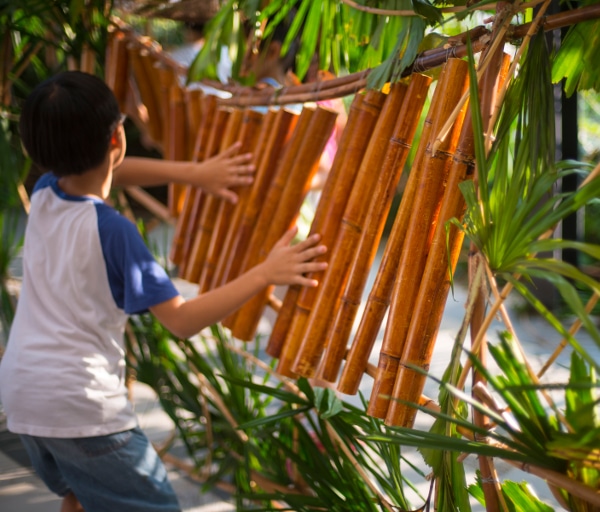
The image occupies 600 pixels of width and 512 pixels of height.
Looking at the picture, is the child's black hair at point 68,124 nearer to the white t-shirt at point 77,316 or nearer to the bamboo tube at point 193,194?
the white t-shirt at point 77,316

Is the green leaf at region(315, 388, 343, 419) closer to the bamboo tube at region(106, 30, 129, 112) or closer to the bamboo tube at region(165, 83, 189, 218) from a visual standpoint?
the bamboo tube at region(165, 83, 189, 218)

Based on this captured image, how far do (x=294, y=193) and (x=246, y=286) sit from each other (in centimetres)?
22

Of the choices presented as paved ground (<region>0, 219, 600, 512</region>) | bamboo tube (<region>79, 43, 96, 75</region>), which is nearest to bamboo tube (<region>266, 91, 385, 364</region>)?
paved ground (<region>0, 219, 600, 512</region>)

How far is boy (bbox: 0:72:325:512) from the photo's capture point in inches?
51.7

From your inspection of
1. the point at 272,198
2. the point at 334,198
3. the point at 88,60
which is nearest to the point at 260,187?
the point at 272,198

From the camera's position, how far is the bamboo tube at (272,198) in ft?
4.53

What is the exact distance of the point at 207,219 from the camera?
1.69 meters

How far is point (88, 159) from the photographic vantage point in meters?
1.37

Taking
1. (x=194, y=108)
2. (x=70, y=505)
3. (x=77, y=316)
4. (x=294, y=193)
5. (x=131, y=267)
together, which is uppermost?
(x=194, y=108)

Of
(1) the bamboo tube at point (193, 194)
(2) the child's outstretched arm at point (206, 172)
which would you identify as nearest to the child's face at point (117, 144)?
(2) the child's outstretched arm at point (206, 172)

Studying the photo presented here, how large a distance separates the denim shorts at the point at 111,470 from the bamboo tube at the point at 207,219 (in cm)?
44

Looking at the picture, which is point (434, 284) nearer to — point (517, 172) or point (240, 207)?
point (517, 172)

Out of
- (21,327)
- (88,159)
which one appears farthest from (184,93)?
(21,327)

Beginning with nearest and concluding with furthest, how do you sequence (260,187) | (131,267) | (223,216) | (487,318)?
(487,318), (131,267), (260,187), (223,216)
